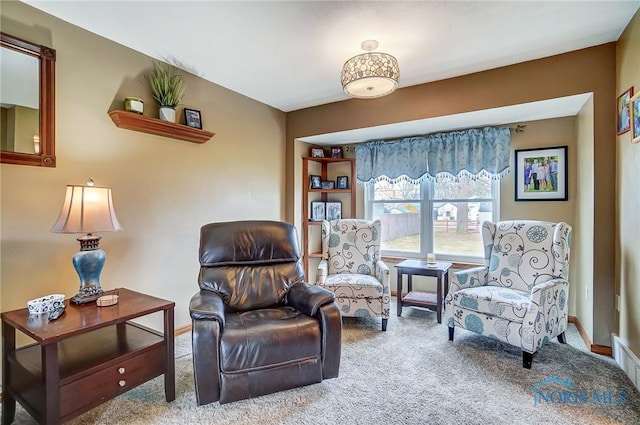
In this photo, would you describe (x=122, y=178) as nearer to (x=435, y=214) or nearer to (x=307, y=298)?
(x=307, y=298)

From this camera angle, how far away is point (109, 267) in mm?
2426

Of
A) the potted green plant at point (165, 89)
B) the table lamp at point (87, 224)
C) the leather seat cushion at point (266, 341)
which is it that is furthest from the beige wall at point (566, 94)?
the table lamp at point (87, 224)

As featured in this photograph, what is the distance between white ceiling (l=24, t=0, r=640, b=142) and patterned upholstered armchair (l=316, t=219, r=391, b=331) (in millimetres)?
1652

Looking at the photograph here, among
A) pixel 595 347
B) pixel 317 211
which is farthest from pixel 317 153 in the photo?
pixel 595 347

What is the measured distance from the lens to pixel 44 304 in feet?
5.61

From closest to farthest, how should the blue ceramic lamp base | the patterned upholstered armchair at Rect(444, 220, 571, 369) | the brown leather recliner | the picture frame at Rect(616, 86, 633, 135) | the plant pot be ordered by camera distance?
the brown leather recliner < the blue ceramic lamp base < the picture frame at Rect(616, 86, 633, 135) < the patterned upholstered armchair at Rect(444, 220, 571, 369) < the plant pot

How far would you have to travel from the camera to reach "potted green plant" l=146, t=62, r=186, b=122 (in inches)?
105

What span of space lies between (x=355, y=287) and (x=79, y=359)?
211cm

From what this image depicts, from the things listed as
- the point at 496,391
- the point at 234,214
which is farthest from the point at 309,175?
the point at 496,391

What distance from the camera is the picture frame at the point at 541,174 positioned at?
3.24m

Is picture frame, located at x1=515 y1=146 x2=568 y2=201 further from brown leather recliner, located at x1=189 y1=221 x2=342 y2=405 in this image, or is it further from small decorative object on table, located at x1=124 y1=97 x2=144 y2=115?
small decorative object on table, located at x1=124 y1=97 x2=144 y2=115

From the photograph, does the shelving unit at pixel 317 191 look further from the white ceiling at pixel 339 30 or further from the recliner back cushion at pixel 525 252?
the recliner back cushion at pixel 525 252

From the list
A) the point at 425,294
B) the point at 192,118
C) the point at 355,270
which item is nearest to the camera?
the point at 192,118

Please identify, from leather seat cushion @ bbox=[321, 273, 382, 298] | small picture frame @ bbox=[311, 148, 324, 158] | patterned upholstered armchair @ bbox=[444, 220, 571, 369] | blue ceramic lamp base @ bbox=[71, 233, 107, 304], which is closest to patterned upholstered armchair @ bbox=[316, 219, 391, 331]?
leather seat cushion @ bbox=[321, 273, 382, 298]
